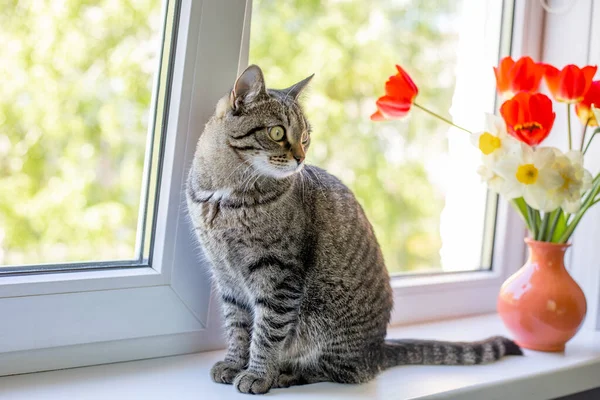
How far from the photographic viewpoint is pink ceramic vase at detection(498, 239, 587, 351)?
1.32 m

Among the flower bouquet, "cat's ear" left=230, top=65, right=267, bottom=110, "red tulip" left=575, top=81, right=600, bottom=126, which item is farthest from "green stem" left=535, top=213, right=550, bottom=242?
"cat's ear" left=230, top=65, right=267, bottom=110

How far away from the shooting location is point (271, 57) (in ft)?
4.40

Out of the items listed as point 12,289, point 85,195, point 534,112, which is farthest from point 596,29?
point 12,289

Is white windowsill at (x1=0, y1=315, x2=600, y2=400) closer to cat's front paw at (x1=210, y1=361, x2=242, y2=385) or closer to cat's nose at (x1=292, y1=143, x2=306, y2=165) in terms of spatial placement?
cat's front paw at (x1=210, y1=361, x2=242, y2=385)

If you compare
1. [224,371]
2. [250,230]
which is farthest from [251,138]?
[224,371]

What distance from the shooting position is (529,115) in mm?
1211

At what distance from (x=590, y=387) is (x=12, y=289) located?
3.78ft

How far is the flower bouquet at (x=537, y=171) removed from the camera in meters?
1.23

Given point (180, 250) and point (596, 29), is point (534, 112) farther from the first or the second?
point (180, 250)

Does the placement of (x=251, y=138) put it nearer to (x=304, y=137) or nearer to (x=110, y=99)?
(x=304, y=137)

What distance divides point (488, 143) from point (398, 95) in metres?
0.21

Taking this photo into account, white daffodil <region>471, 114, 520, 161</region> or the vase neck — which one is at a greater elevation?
white daffodil <region>471, 114, 520, 161</region>

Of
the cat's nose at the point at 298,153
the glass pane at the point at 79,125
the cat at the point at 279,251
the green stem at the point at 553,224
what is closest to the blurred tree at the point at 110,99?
the glass pane at the point at 79,125

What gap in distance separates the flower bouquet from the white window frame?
34 cm
